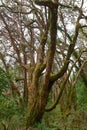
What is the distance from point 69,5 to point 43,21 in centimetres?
208

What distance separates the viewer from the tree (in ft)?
35.0

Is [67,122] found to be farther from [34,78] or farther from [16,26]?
[16,26]

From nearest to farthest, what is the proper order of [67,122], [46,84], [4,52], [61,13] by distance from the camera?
[46,84] → [67,122] → [61,13] → [4,52]

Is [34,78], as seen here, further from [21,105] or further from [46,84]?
[21,105]

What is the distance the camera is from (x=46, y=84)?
36.4 ft

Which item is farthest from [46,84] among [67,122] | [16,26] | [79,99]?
[79,99]

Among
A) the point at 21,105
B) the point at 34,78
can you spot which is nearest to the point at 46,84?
the point at 34,78

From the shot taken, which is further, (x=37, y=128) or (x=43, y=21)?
(x=43, y=21)

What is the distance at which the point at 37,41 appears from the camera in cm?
1817

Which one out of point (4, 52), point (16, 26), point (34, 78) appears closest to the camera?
point (34, 78)

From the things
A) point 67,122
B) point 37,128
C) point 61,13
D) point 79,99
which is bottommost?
point 79,99

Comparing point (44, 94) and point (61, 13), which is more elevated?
point (61, 13)

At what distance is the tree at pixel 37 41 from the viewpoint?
10.7 metres

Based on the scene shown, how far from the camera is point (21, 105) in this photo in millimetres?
14961
